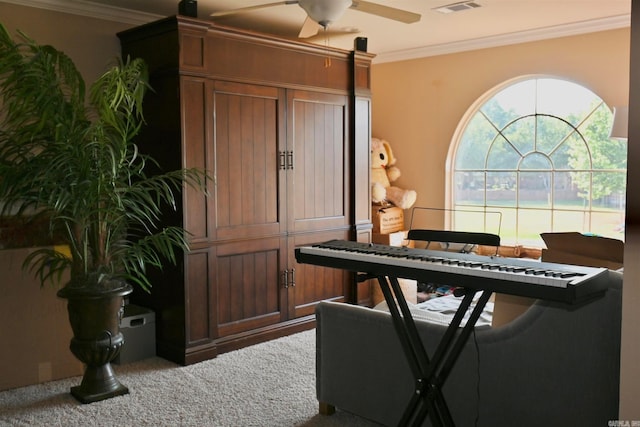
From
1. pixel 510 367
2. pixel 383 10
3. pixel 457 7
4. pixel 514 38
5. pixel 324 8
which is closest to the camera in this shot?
pixel 510 367

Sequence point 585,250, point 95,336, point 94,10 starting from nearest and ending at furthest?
1. point 585,250
2. point 95,336
3. point 94,10

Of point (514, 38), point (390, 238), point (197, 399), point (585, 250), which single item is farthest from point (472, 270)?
point (514, 38)

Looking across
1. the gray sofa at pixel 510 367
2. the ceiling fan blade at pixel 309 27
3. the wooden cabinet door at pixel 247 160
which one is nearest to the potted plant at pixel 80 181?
the wooden cabinet door at pixel 247 160

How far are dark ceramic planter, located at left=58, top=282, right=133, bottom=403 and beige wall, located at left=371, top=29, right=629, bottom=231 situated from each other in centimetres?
344

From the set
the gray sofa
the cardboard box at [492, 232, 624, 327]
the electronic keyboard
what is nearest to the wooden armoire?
the gray sofa

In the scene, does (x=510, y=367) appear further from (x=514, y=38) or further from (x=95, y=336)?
(x=514, y=38)

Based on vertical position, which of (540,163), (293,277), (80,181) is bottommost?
(293,277)

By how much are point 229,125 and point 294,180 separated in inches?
26.6

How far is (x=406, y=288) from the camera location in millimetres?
4934

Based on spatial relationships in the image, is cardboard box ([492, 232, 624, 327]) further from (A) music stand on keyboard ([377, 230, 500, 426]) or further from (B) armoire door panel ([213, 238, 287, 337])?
(B) armoire door panel ([213, 238, 287, 337])

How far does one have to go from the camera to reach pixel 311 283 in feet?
15.2

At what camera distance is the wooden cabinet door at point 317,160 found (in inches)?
174

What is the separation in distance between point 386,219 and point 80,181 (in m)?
3.20

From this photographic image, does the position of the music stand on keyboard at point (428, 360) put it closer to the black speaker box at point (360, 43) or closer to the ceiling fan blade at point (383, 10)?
the ceiling fan blade at point (383, 10)
